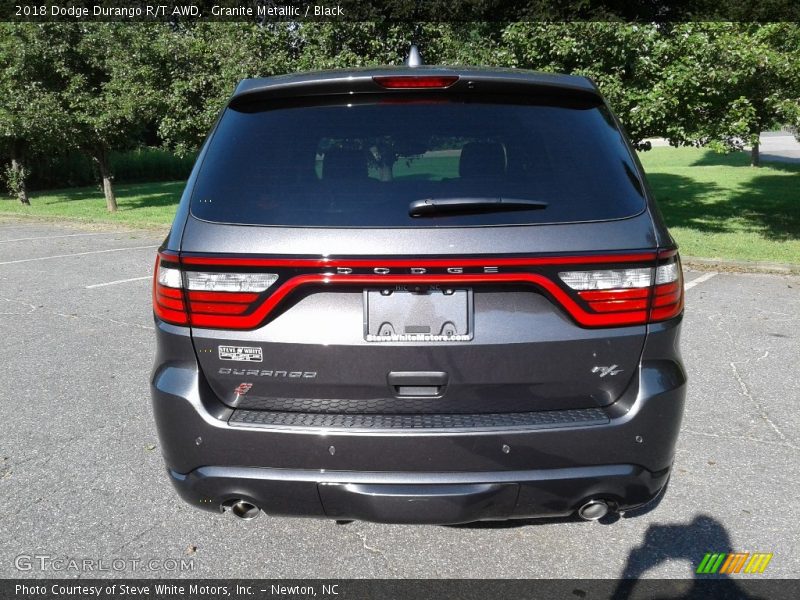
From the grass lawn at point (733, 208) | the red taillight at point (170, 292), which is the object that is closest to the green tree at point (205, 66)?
the grass lawn at point (733, 208)

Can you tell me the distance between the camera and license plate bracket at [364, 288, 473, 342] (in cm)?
217

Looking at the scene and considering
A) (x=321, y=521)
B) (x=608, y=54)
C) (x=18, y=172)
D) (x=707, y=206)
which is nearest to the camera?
(x=321, y=521)

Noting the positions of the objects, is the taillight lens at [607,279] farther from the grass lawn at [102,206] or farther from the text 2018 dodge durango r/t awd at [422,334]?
the grass lawn at [102,206]

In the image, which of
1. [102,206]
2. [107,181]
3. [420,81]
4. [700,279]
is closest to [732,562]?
[420,81]

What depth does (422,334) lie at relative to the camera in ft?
7.12

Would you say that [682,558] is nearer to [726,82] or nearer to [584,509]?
[584,509]

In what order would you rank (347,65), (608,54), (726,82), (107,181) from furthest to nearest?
(107,181) < (347,65) < (608,54) < (726,82)

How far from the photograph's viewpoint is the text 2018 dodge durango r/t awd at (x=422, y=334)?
2.17 metres

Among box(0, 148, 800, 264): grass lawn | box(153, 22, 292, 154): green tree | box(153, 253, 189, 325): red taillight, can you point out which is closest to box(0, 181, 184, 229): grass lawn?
box(0, 148, 800, 264): grass lawn

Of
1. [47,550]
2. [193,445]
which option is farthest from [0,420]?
[193,445]

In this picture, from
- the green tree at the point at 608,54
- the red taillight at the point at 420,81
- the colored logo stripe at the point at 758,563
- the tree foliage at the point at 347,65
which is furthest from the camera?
the green tree at the point at 608,54

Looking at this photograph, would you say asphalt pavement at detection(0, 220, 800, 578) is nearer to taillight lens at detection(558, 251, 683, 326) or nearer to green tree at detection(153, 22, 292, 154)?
taillight lens at detection(558, 251, 683, 326)

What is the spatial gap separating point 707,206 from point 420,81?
15829 mm

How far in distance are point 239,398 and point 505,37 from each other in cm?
987
